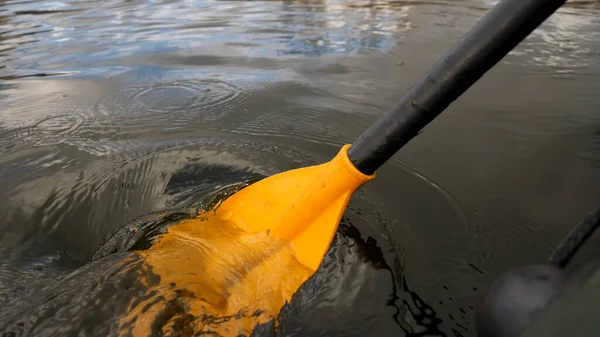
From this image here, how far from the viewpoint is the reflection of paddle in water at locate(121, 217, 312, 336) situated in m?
1.13

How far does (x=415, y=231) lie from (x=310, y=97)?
1.60m

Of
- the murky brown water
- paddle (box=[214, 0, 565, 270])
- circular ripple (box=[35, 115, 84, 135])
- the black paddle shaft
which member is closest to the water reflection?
the murky brown water

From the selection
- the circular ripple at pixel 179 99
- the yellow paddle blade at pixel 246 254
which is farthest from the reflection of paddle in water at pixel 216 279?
the circular ripple at pixel 179 99

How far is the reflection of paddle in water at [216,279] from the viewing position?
1.13 metres

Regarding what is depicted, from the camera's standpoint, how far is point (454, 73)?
3.29 ft

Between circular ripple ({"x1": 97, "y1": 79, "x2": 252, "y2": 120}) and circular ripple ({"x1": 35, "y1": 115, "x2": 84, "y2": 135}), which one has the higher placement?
circular ripple ({"x1": 35, "y1": 115, "x2": 84, "y2": 135})

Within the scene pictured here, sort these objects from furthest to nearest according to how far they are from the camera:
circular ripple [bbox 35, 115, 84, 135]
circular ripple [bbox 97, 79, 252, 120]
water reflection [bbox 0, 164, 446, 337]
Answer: circular ripple [bbox 97, 79, 252, 120] → circular ripple [bbox 35, 115, 84, 135] → water reflection [bbox 0, 164, 446, 337]

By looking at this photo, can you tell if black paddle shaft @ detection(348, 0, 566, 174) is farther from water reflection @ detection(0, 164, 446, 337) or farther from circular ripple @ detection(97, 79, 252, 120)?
circular ripple @ detection(97, 79, 252, 120)

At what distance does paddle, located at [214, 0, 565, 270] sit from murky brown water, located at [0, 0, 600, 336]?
0.55 feet

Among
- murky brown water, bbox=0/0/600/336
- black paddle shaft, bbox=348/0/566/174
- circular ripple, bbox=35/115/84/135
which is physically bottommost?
murky brown water, bbox=0/0/600/336

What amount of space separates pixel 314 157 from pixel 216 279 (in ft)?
3.21

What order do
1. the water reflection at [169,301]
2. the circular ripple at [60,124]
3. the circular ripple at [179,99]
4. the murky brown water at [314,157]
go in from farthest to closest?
the circular ripple at [179,99] → the circular ripple at [60,124] → the murky brown water at [314,157] → the water reflection at [169,301]

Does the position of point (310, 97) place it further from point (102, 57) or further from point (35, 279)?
point (102, 57)

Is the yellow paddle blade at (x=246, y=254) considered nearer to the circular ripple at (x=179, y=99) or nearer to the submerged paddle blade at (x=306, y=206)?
the submerged paddle blade at (x=306, y=206)
